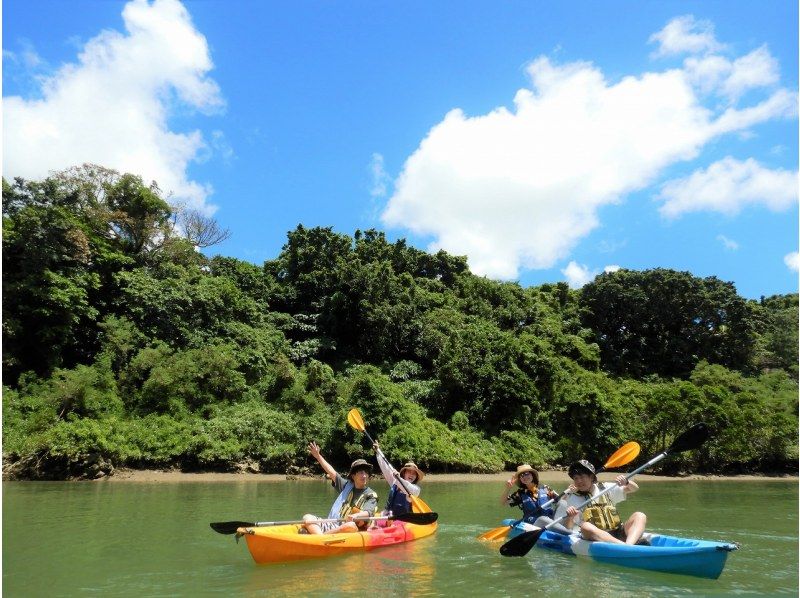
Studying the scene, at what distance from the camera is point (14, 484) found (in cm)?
1473

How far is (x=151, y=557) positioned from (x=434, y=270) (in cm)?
2638

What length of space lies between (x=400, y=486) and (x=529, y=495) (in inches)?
70.3

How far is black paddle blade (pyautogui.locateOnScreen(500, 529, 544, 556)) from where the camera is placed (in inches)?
261

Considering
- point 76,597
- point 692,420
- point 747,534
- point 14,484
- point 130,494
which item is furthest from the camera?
point 692,420

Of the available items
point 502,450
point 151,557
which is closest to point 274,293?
point 502,450

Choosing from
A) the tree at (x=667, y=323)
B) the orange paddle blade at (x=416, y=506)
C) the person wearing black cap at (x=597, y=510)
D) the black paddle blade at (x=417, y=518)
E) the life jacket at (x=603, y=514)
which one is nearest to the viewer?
the person wearing black cap at (x=597, y=510)

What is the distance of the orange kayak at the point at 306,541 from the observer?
20.3ft

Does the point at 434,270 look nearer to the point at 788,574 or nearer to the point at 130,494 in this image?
the point at 130,494

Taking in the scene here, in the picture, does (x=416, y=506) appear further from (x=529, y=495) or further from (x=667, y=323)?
(x=667, y=323)

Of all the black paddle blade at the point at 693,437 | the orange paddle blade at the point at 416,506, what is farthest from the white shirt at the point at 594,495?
the orange paddle blade at the point at 416,506

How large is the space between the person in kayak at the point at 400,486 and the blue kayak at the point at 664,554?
2379 millimetres

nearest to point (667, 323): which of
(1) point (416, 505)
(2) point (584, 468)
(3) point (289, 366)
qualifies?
(3) point (289, 366)

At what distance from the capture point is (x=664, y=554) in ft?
19.2

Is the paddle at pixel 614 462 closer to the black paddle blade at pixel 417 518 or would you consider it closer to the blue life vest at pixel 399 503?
the black paddle blade at pixel 417 518
